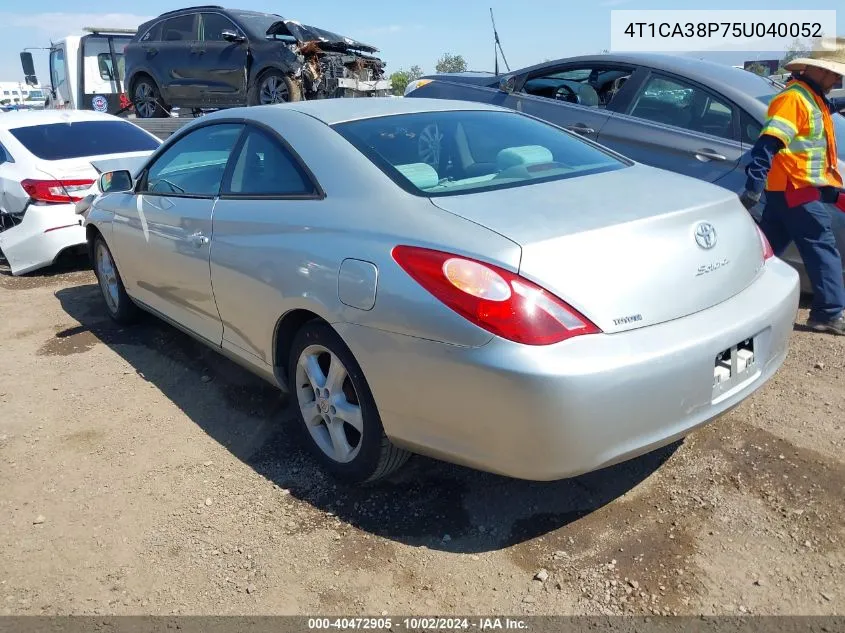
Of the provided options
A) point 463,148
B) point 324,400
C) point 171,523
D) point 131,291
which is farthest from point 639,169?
point 131,291

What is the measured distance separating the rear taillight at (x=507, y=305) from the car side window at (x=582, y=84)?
162 inches

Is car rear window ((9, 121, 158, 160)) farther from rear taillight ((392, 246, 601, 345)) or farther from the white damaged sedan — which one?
rear taillight ((392, 246, 601, 345))

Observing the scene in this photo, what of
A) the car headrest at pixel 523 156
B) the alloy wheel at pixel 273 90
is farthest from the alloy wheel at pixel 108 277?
the alloy wheel at pixel 273 90

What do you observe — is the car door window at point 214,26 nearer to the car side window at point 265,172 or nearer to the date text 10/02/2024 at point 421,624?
the car side window at point 265,172

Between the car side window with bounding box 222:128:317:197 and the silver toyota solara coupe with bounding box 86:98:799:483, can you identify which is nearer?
the silver toyota solara coupe with bounding box 86:98:799:483

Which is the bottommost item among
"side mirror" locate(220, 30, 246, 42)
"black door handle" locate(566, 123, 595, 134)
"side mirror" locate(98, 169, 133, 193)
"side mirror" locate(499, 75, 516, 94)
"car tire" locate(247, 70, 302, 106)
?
"side mirror" locate(98, 169, 133, 193)

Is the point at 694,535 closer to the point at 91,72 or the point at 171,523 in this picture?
the point at 171,523

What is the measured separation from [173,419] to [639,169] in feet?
8.48

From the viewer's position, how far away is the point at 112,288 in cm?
513

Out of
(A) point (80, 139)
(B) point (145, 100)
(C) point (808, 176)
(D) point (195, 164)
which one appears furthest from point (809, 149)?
(B) point (145, 100)

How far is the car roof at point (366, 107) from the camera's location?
3.25 metres

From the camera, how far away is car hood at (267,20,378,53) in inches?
422

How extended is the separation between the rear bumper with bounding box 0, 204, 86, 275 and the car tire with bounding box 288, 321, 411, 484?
4.06m

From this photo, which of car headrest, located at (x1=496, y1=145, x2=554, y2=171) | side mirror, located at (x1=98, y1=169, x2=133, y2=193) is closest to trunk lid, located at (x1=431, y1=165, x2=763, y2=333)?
car headrest, located at (x1=496, y1=145, x2=554, y2=171)
